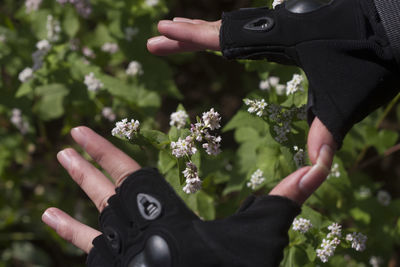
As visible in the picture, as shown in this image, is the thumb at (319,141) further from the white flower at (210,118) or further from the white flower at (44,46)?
the white flower at (44,46)

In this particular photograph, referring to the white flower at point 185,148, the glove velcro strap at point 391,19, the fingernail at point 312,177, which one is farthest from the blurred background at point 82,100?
the fingernail at point 312,177

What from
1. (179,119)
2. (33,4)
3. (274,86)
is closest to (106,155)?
(179,119)

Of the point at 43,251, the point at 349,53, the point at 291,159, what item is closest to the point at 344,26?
the point at 349,53

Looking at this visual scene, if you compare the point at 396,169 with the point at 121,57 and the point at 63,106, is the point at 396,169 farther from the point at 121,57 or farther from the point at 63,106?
the point at 63,106

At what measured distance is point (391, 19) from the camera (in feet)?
5.27

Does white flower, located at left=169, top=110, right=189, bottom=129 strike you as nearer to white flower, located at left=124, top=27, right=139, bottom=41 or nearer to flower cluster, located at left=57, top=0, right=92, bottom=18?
white flower, located at left=124, top=27, right=139, bottom=41

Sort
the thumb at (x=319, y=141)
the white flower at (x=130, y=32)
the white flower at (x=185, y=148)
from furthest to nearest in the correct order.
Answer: the white flower at (x=130, y=32) → the white flower at (x=185, y=148) → the thumb at (x=319, y=141)

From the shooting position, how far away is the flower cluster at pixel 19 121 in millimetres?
3131

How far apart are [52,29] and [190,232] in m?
2.21

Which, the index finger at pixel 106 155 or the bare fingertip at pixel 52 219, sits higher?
the index finger at pixel 106 155

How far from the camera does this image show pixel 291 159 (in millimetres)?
1993

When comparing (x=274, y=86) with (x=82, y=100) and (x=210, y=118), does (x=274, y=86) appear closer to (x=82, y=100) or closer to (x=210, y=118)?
(x=210, y=118)

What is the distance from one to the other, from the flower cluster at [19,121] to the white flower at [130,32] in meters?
1.10

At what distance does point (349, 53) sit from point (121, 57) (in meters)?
2.15
